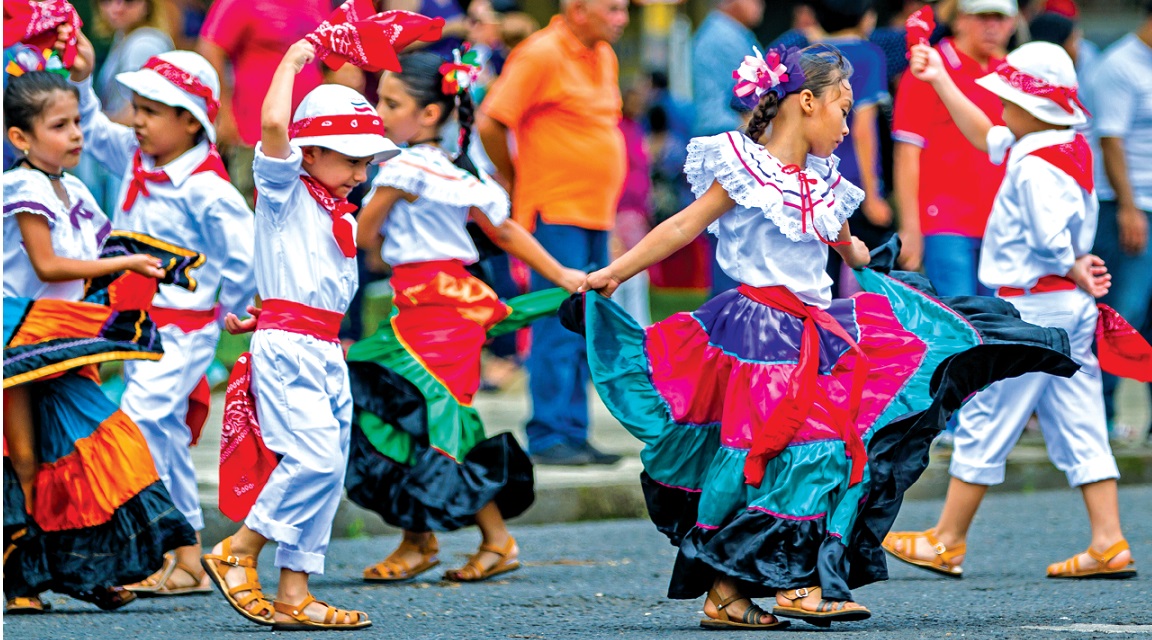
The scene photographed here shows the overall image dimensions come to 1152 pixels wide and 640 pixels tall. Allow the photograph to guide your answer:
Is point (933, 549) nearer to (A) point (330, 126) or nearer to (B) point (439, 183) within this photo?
(B) point (439, 183)

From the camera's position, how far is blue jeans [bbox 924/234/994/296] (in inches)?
316

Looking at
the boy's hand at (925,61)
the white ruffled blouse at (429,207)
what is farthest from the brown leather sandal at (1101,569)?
the white ruffled blouse at (429,207)

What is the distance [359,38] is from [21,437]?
160cm

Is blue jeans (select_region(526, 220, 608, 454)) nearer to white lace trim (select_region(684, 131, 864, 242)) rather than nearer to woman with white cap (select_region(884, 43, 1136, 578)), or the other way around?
woman with white cap (select_region(884, 43, 1136, 578))

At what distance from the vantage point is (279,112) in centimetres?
480

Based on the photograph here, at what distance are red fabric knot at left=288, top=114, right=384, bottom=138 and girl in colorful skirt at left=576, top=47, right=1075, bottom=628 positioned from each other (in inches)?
32.8

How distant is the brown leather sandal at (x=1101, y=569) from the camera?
5.96 metres

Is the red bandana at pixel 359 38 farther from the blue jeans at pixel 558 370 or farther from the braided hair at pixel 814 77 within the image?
the blue jeans at pixel 558 370

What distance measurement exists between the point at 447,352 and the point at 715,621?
5.27 feet

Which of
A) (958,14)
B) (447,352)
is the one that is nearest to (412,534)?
(447,352)

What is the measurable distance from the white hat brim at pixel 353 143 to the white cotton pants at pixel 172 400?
103cm

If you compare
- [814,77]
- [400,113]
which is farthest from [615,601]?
[400,113]

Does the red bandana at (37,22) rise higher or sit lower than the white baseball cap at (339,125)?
higher

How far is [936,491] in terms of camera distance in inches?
327
